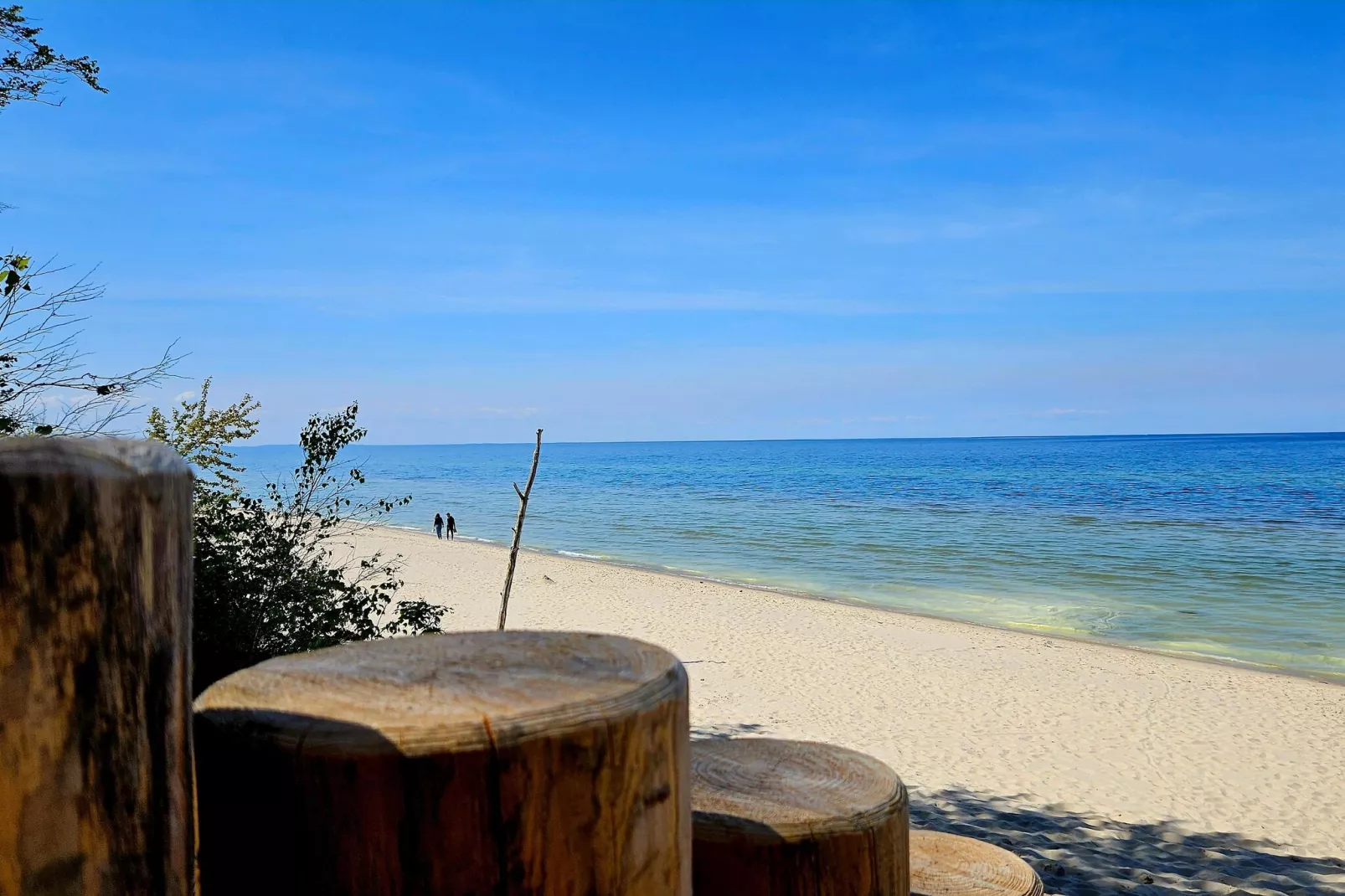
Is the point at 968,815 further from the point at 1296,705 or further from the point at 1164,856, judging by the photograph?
the point at 1296,705

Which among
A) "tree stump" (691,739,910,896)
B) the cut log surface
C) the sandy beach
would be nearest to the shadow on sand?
the sandy beach

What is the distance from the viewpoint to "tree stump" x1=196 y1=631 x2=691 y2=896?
3.52 ft

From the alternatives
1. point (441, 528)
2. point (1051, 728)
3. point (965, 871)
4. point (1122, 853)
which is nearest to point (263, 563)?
point (965, 871)

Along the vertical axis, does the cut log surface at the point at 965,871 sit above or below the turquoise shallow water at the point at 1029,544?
above

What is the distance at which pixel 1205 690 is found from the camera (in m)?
14.1

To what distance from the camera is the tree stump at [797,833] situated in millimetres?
1717

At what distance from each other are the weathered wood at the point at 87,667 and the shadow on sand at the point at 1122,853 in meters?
6.68

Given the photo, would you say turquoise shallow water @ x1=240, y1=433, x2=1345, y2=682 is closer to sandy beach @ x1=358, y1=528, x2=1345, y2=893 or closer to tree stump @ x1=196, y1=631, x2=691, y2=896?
sandy beach @ x1=358, y1=528, x2=1345, y2=893

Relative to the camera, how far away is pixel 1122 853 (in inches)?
293

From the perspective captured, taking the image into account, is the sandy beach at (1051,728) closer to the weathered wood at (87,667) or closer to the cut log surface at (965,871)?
the cut log surface at (965,871)

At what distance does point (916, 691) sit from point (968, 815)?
5.47m

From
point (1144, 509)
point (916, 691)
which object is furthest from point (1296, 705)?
point (1144, 509)

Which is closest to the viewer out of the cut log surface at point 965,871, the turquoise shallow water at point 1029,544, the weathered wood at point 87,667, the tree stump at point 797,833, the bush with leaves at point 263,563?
the weathered wood at point 87,667

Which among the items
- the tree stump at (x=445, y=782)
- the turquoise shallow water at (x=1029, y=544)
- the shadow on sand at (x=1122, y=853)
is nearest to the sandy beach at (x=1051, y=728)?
the shadow on sand at (x=1122, y=853)
